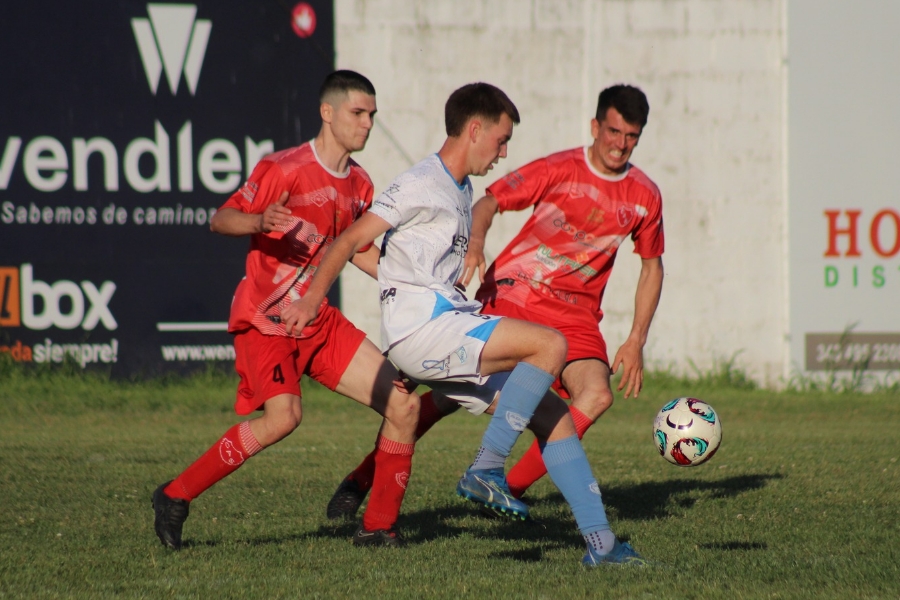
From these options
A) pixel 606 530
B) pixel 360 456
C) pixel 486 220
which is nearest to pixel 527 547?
pixel 606 530

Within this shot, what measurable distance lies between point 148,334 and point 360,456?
190 inches

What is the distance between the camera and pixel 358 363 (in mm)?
5652

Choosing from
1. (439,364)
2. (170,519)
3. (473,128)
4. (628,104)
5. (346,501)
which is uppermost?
(628,104)

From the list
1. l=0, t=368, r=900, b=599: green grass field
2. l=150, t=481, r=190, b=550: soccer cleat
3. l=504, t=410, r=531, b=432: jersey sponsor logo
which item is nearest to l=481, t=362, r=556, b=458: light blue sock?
l=504, t=410, r=531, b=432: jersey sponsor logo

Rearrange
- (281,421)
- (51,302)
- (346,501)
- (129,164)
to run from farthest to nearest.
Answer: (129,164) < (51,302) < (346,501) < (281,421)

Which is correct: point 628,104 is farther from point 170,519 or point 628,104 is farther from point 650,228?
point 170,519

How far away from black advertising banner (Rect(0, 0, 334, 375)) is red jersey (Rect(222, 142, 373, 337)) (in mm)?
6986

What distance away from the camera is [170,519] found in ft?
17.2

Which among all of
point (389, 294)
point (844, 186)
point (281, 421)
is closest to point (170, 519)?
point (281, 421)

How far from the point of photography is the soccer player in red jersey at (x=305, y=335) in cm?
535

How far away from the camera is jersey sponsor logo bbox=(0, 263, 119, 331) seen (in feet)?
A: 39.9

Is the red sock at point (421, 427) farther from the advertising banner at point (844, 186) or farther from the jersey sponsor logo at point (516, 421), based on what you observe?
the advertising banner at point (844, 186)

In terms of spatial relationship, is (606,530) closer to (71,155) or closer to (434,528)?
(434,528)

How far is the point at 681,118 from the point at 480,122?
9.65 meters
